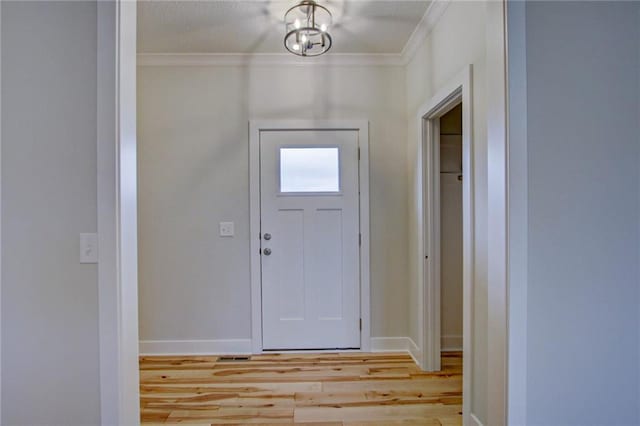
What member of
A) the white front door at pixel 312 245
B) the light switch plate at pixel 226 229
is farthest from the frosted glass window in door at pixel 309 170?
→ the light switch plate at pixel 226 229

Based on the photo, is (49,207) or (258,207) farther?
(258,207)

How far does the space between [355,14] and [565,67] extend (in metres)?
1.43

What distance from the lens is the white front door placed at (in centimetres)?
281

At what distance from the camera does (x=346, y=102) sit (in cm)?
282

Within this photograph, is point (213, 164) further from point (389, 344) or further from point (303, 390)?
point (389, 344)

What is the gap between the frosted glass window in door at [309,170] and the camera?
2.81 metres

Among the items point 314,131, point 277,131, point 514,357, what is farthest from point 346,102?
point 514,357

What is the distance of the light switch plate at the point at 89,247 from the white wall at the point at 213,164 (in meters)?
1.58

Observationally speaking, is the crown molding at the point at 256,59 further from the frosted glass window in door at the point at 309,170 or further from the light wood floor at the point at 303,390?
the light wood floor at the point at 303,390

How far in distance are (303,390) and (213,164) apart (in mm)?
1850

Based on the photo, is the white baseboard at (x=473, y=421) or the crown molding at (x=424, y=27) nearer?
the white baseboard at (x=473, y=421)

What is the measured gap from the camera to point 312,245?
2.82m

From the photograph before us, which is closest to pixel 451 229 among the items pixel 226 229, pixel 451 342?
pixel 451 342

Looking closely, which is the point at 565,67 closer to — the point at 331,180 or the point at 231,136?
the point at 331,180
